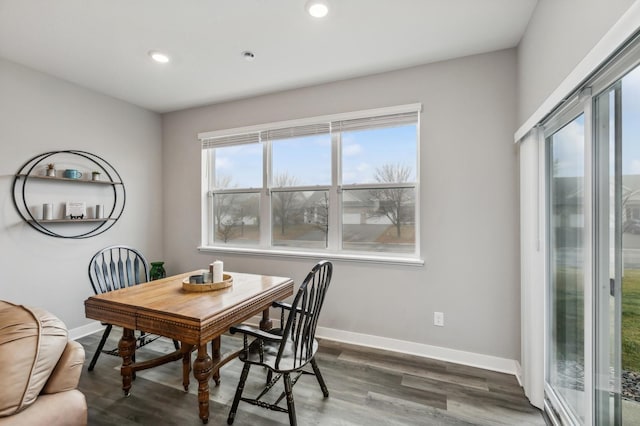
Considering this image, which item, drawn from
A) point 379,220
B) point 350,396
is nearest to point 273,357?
point 350,396

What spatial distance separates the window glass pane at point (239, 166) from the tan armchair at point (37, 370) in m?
2.54

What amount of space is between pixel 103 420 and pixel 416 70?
359 centimetres

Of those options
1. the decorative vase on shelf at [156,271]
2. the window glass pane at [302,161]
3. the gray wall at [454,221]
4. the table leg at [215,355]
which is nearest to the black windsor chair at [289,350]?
the table leg at [215,355]

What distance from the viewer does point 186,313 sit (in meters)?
1.72

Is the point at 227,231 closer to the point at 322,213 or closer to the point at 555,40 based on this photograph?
the point at 322,213

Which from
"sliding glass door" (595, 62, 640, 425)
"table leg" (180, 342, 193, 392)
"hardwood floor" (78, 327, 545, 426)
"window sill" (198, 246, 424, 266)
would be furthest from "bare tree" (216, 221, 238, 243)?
"sliding glass door" (595, 62, 640, 425)

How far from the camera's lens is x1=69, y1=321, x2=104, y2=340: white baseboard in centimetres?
313

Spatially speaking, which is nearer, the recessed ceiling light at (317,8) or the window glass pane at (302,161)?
the recessed ceiling light at (317,8)

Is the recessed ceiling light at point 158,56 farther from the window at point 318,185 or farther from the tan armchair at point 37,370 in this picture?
the tan armchair at point 37,370

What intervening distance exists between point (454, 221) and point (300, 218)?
1.59 metres

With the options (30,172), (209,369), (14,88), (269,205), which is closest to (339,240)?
(269,205)

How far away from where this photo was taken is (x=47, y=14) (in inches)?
81.1

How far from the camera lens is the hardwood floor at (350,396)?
1919 millimetres

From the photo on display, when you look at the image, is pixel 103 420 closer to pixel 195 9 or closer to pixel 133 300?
pixel 133 300
